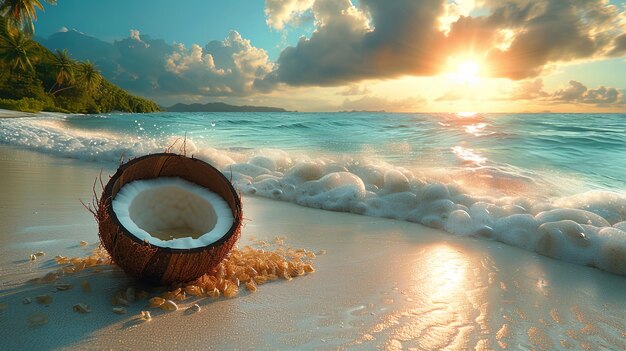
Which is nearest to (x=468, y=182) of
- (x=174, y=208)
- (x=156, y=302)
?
(x=174, y=208)

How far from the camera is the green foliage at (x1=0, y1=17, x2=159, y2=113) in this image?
53.0 meters

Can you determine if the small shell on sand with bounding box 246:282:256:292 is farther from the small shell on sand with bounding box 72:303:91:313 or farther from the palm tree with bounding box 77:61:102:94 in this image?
the palm tree with bounding box 77:61:102:94

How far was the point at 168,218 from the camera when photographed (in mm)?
2789

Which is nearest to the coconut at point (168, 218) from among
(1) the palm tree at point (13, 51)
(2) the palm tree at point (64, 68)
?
(1) the palm tree at point (13, 51)

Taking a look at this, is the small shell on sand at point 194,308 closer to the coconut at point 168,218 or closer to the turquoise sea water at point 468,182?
the coconut at point 168,218

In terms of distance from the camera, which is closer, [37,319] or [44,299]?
[37,319]

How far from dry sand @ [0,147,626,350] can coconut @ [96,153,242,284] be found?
0.25 m

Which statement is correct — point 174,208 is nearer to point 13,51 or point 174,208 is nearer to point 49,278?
point 49,278

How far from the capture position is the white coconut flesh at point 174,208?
2566 millimetres

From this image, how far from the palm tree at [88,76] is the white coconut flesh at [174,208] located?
246 feet

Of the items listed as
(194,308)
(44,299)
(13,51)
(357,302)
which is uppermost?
(13,51)

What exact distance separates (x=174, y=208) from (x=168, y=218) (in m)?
0.08

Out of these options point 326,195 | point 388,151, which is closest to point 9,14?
point 388,151

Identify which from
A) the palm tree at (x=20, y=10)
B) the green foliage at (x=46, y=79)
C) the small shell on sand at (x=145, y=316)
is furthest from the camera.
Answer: the green foliage at (x=46, y=79)
